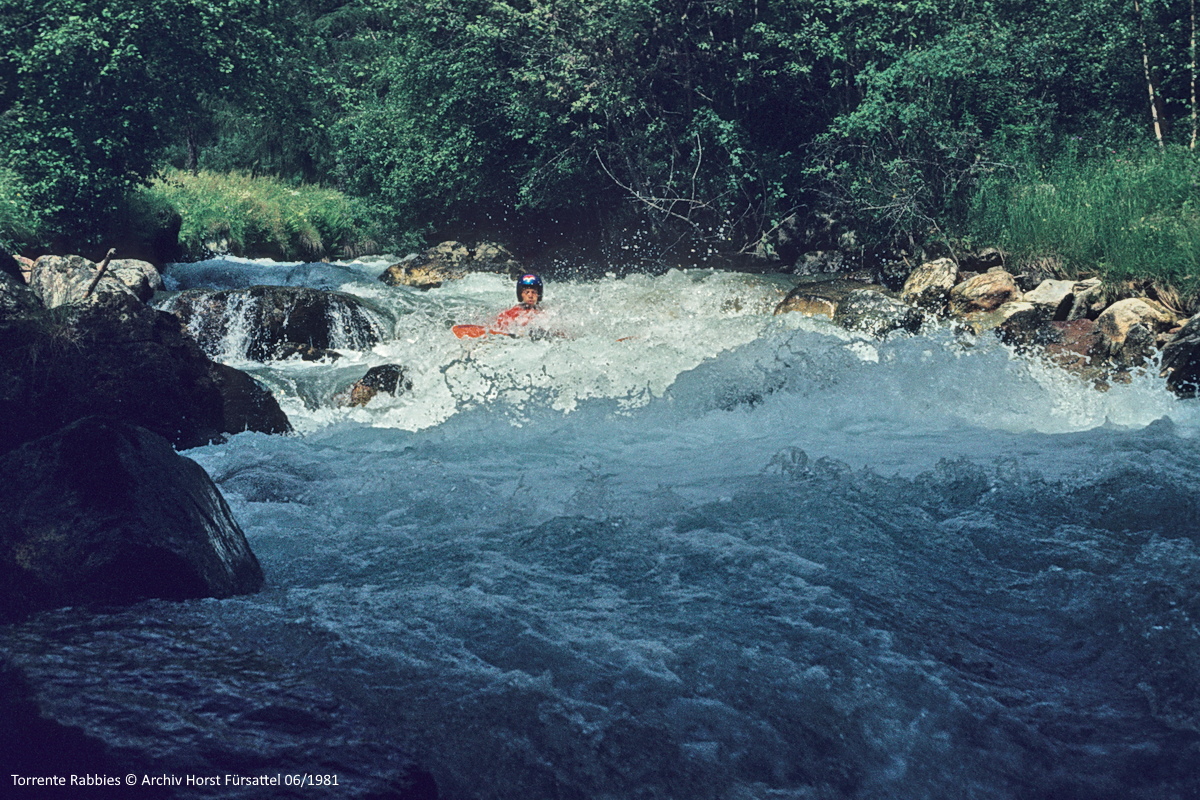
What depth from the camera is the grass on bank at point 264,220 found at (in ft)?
49.7

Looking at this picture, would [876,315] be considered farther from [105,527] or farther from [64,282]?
[105,527]

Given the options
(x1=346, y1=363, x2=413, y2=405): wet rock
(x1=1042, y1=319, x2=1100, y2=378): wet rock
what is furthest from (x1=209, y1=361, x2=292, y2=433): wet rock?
(x1=1042, y1=319, x2=1100, y2=378): wet rock

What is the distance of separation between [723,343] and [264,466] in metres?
4.25

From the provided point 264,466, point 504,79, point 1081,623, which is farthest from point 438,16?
point 1081,623

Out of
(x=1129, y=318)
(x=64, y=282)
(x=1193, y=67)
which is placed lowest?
(x=1129, y=318)

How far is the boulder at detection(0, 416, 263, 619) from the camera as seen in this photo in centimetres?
297

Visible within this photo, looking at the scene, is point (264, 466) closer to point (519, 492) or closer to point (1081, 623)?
point (519, 492)

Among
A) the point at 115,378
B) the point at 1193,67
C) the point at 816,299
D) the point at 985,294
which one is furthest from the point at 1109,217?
the point at 115,378

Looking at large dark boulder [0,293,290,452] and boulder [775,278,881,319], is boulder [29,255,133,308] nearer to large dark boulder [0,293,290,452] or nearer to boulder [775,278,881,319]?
large dark boulder [0,293,290,452]

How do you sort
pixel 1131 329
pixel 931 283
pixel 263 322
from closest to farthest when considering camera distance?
pixel 1131 329 → pixel 263 322 → pixel 931 283

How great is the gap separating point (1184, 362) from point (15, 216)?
12.4 meters

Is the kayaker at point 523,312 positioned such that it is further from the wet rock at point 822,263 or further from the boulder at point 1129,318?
the wet rock at point 822,263

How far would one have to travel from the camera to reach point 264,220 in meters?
16.2

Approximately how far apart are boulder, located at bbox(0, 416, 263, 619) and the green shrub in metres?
9.34
